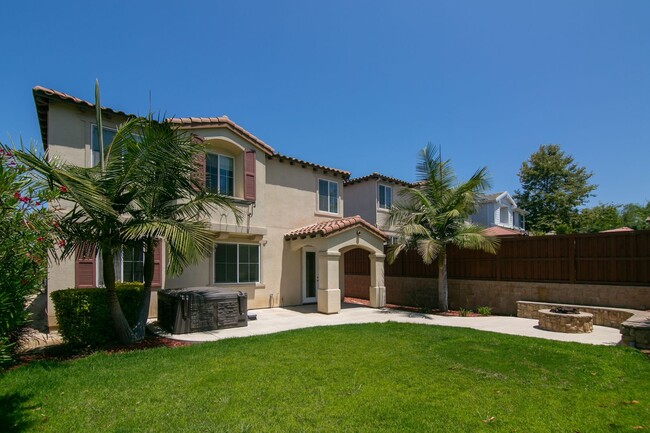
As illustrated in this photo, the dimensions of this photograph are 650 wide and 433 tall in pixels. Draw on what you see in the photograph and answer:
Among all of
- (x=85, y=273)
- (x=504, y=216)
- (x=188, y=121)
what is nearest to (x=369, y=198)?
(x=188, y=121)

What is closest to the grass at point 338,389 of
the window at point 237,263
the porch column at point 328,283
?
the porch column at point 328,283

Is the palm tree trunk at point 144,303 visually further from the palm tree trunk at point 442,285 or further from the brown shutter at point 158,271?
the palm tree trunk at point 442,285

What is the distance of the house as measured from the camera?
11.2 metres

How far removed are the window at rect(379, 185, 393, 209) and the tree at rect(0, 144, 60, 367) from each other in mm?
18068

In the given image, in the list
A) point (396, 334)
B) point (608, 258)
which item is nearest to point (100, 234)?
point (396, 334)

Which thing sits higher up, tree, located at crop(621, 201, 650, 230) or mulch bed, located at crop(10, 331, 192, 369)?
tree, located at crop(621, 201, 650, 230)

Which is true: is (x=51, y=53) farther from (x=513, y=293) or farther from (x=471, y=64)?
(x=513, y=293)

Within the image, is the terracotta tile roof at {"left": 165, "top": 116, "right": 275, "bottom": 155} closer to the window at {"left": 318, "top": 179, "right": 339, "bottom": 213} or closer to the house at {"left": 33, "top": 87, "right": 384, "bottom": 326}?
the house at {"left": 33, "top": 87, "right": 384, "bottom": 326}

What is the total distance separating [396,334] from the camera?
9.98 meters

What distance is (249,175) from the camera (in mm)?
14883

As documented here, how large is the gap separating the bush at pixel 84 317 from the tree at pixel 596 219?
40.4 metres

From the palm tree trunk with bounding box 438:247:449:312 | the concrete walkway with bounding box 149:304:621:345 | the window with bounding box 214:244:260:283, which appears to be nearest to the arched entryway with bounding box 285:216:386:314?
the concrete walkway with bounding box 149:304:621:345

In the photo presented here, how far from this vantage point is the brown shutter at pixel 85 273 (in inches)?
430

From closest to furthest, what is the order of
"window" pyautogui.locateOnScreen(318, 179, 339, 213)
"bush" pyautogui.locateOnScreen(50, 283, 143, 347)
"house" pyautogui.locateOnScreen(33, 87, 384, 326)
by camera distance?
"bush" pyautogui.locateOnScreen(50, 283, 143, 347) → "house" pyautogui.locateOnScreen(33, 87, 384, 326) → "window" pyautogui.locateOnScreen(318, 179, 339, 213)
